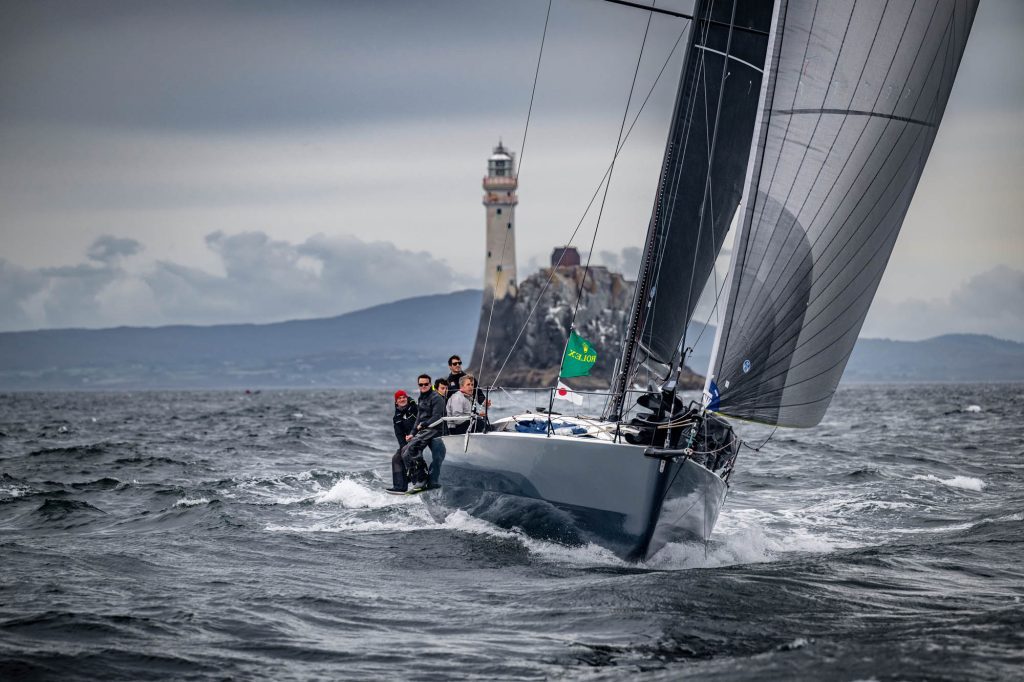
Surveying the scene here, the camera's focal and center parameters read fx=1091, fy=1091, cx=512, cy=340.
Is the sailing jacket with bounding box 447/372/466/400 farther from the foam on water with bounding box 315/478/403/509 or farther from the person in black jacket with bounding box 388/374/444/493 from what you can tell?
the foam on water with bounding box 315/478/403/509

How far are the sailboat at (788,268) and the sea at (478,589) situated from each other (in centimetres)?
61

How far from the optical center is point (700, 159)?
1191cm

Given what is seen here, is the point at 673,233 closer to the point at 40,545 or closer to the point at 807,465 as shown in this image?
the point at 40,545

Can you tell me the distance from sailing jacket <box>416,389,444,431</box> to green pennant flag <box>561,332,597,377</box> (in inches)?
58.4

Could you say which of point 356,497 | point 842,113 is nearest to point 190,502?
point 356,497

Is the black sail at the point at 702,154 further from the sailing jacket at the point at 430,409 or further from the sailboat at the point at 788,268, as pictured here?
the sailing jacket at the point at 430,409

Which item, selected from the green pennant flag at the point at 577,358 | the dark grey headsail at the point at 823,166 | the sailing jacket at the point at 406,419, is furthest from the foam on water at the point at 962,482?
the sailing jacket at the point at 406,419

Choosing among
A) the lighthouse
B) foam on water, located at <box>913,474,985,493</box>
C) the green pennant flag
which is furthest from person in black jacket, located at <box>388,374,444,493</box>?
the lighthouse

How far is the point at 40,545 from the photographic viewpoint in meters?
10.9

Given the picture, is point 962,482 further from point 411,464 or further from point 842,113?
point 842,113

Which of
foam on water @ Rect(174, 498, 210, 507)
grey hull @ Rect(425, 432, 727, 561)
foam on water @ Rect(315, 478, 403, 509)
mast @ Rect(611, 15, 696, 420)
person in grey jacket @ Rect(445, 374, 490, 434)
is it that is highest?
mast @ Rect(611, 15, 696, 420)

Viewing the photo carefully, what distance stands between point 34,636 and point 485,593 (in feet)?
10.8

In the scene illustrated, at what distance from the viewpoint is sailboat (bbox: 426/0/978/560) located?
9.41 m

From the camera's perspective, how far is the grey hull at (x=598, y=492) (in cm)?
933
